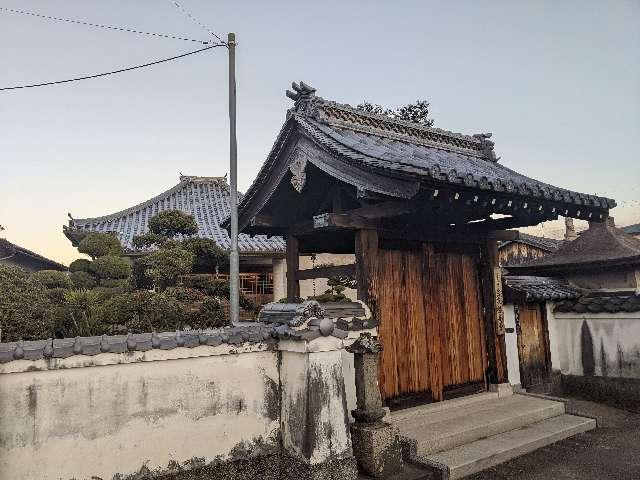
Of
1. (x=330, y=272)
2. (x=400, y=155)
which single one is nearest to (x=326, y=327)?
(x=330, y=272)

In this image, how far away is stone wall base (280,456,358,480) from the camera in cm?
508

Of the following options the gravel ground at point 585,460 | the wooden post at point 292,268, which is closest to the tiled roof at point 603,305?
the gravel ground at point 585,460

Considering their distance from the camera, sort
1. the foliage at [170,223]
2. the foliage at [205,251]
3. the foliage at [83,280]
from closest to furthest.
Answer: the foliage at [83,280] → the foliage at [205,251] → the foliage at [170,223]

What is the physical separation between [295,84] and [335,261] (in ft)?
58.1

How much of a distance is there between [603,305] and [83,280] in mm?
15786

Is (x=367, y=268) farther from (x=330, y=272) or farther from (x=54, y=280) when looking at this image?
(x=54, y=280)

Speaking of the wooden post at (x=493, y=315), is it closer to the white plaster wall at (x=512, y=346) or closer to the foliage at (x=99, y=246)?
the white plaster wall at (x=512, y=346)

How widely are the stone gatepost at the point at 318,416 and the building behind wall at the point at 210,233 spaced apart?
13.8m

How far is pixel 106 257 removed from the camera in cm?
1583

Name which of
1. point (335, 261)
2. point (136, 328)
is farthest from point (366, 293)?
point (335, 261)

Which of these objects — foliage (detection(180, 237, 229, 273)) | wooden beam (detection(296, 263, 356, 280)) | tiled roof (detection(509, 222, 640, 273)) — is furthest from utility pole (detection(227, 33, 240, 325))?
tiled roof (detection(509, 222, 640, 273))

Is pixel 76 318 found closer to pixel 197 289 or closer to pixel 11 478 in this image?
pixel 197 289

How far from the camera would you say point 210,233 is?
22.1 m

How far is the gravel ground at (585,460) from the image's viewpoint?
20.3ft
